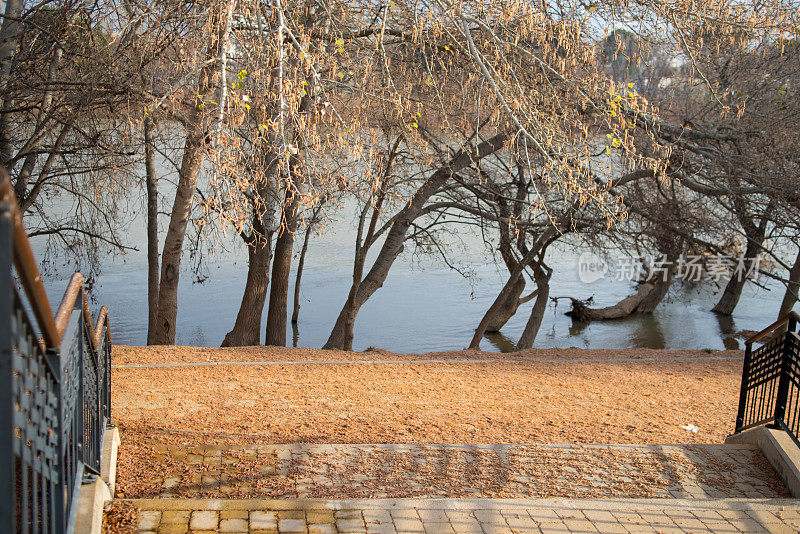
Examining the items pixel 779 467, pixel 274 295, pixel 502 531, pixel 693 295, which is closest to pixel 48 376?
pixel 502 531

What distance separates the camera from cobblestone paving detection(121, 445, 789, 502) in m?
4.34

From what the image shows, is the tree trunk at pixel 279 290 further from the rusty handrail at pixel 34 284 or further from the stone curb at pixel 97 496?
the rusty handrail at pixel 34 284

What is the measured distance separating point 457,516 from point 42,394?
2.32 m

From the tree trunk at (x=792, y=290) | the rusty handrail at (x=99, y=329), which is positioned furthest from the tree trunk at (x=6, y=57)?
the tree trunk at (x=792, y=290)

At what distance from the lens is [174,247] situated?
11.3 metres

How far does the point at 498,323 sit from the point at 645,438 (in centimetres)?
1304

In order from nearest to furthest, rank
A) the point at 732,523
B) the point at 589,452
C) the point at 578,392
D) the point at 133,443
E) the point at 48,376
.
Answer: the point at 48,376 → the point at 732,523 → the point at 133,443 → the point at 589,452 → the point at 578,392

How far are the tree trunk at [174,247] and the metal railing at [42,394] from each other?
6.54m

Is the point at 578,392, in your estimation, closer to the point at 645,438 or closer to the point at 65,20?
A: the point at 645,438

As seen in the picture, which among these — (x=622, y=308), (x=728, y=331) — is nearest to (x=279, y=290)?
(x=622, y=308)

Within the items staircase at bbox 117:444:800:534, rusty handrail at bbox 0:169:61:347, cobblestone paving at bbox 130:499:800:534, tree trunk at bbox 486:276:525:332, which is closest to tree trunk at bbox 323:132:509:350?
tree trunk at bbox 486:276:525:332

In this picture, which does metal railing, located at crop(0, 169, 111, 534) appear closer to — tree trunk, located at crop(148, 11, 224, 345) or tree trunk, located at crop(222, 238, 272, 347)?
tree trunk, located at crop(148, 11, 224, 345)

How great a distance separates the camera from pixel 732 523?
412 centimetres

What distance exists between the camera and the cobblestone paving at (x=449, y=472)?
14.3 ft
